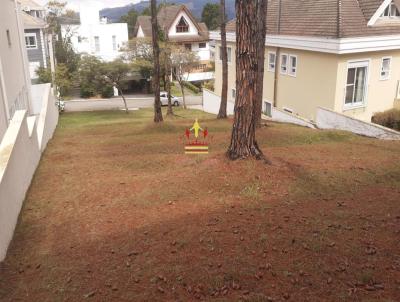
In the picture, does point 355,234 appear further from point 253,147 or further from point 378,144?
point 378,144

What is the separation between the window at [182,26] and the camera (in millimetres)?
53062

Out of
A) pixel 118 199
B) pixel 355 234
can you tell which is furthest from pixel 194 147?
pixel 355 234

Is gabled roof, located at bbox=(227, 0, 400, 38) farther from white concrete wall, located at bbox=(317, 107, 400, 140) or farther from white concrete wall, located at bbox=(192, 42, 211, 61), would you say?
white concrete wall, located at bbox=(192, 42, 211, 61)

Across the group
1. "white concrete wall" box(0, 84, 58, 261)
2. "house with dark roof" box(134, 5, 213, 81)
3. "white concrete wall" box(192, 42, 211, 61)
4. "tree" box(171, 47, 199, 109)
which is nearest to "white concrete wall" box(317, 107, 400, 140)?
"white concrete wall" box(0, 84, 58, 261)

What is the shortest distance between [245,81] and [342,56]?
13.7m

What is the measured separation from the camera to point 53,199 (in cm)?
829

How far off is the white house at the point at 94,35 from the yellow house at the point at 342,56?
2950cm

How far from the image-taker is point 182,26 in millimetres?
53312

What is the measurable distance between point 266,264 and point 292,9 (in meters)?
22.9

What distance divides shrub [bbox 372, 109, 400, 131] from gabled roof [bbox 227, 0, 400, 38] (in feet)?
13.4

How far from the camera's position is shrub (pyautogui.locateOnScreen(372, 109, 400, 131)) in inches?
769

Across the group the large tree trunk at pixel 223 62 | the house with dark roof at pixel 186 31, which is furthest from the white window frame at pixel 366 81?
the house with dark roof at pixel 186 31

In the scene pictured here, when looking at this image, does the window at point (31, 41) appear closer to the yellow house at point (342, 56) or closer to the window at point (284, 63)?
the yellow house at point (342, 56)

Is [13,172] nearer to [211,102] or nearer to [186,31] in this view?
[211,102]
